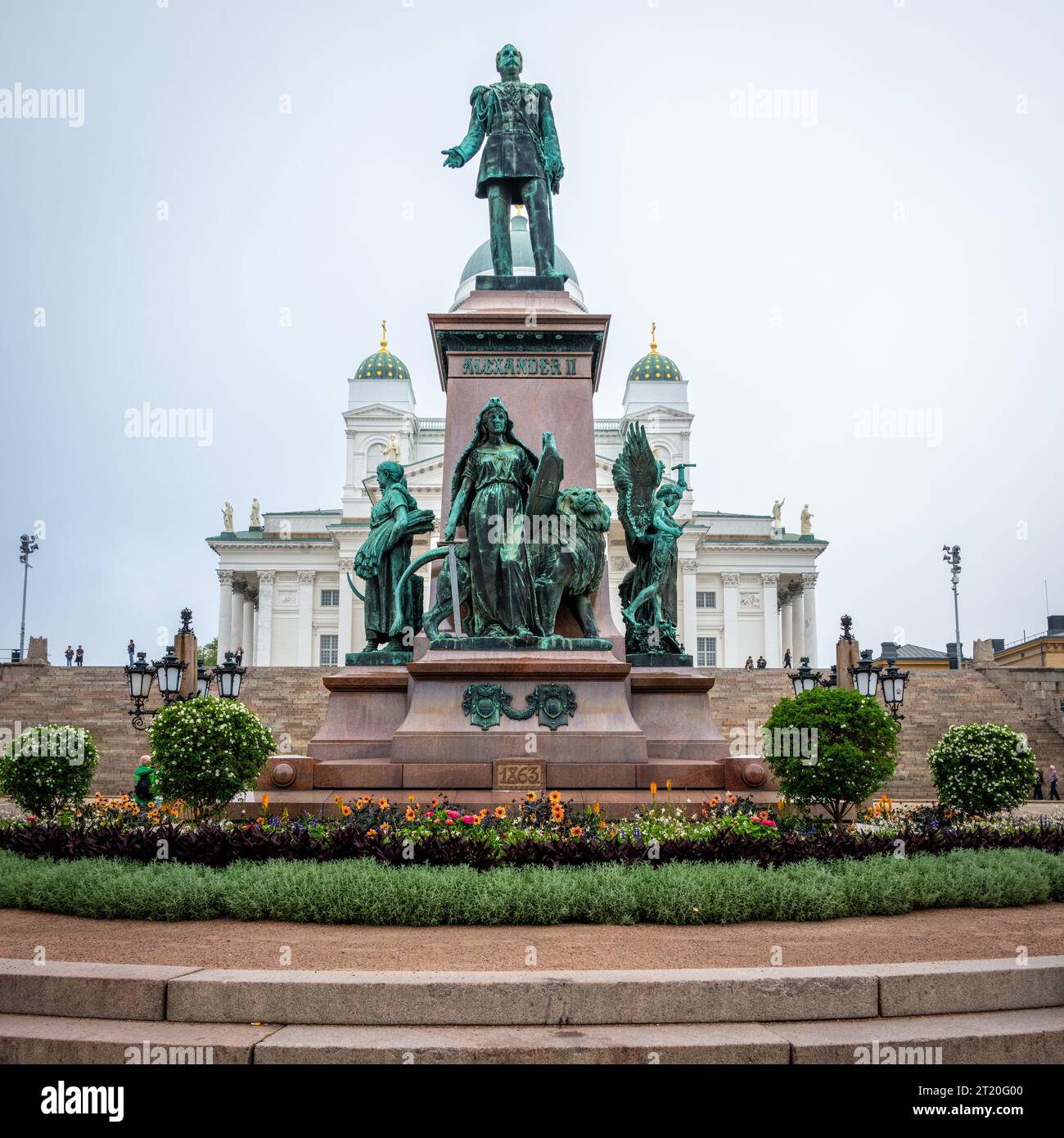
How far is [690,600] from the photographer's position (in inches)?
3243

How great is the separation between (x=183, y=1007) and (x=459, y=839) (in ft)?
11.6

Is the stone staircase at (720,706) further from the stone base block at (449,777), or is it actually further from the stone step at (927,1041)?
the stone step at (927,1041)

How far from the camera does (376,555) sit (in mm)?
13719

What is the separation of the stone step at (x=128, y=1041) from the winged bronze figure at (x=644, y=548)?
9392mm

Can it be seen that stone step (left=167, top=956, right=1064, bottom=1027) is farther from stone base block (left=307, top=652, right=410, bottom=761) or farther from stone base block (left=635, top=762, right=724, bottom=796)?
stone base block (left=307, top=652, right=410, bottom=761)

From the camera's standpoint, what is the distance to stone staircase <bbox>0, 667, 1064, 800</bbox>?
3362 centimetres

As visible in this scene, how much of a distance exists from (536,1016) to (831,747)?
1047cm

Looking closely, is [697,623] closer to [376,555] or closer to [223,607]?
[223,607]

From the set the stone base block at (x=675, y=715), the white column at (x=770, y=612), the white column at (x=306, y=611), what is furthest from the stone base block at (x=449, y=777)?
the white column at (x=770, y=612)

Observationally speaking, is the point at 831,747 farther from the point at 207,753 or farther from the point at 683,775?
the point at 207,753

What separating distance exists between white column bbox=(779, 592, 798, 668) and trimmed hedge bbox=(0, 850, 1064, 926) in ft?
263


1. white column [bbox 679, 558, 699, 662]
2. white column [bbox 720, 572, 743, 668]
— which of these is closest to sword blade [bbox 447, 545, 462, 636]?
white column [bbox 679, 558, 699, 662]

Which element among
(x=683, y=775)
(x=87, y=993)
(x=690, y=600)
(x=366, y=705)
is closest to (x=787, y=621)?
(x=690, y=600)
